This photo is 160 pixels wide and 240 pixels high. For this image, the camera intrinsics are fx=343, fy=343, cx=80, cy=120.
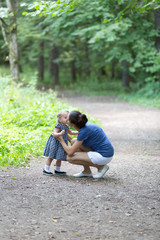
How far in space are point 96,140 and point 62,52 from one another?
30.6 metres

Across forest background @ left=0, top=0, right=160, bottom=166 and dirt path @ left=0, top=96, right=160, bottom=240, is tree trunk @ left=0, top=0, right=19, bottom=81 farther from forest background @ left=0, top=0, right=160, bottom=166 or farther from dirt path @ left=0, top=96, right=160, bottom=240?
dirt path @ left=0, top=96, right=160, bottom=240

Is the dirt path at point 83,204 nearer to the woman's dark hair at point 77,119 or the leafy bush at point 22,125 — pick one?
the leafy bush at point 22,125

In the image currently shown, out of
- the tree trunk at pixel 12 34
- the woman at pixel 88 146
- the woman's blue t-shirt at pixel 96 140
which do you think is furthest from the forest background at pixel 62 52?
the woman's blue t-shirt at pixel 96 140

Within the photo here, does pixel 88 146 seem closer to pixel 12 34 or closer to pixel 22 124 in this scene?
pixel 22 124

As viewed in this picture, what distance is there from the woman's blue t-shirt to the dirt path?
52 centimetres

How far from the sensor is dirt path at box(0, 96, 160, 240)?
12.0 feet

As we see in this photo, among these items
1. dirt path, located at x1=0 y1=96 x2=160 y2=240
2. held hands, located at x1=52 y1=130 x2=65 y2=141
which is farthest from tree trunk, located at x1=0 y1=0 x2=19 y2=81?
held hands, located at x1=52 y1=130 x2=65 y2=141

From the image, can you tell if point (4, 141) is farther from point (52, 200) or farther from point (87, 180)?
point (52, 200)

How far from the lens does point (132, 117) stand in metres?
14.0

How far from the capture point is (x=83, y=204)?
451 centimetres

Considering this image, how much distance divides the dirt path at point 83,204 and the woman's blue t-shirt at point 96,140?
1.72ft

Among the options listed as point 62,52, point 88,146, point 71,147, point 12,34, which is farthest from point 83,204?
point 62,52

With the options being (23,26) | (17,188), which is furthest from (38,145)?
(23,26)

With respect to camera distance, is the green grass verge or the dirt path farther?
the green grass verge
